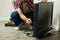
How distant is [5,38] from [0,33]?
212 mm

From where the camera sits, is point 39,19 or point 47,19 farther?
point 47,19

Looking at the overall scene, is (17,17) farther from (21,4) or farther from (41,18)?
(41,18)

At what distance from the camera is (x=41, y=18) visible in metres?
1.56

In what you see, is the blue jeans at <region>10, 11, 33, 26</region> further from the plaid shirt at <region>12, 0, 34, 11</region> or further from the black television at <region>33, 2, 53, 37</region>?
the black television at <region>33, 2, 53, 37</region>

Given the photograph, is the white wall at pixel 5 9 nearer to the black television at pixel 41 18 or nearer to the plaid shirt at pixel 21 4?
the plaid shirt at pixel 21 4

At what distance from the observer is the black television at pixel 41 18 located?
1.50 m

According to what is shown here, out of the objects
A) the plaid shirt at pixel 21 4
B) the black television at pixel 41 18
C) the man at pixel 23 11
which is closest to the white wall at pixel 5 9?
the man at pixel 23 11

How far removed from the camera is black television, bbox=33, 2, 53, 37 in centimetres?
150

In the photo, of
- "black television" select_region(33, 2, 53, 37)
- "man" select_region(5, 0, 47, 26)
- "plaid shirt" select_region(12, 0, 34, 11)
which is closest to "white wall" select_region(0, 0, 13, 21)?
"man" select_region(5, 0, 47, 26)

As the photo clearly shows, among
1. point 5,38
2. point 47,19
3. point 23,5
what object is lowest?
point 5,38

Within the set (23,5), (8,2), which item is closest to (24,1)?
(23,5)

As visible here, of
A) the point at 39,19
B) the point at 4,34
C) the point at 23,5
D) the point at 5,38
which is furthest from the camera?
the point at 23,5

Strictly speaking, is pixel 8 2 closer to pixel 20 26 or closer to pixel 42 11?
pixel 20 26

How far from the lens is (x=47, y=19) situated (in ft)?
5.61
